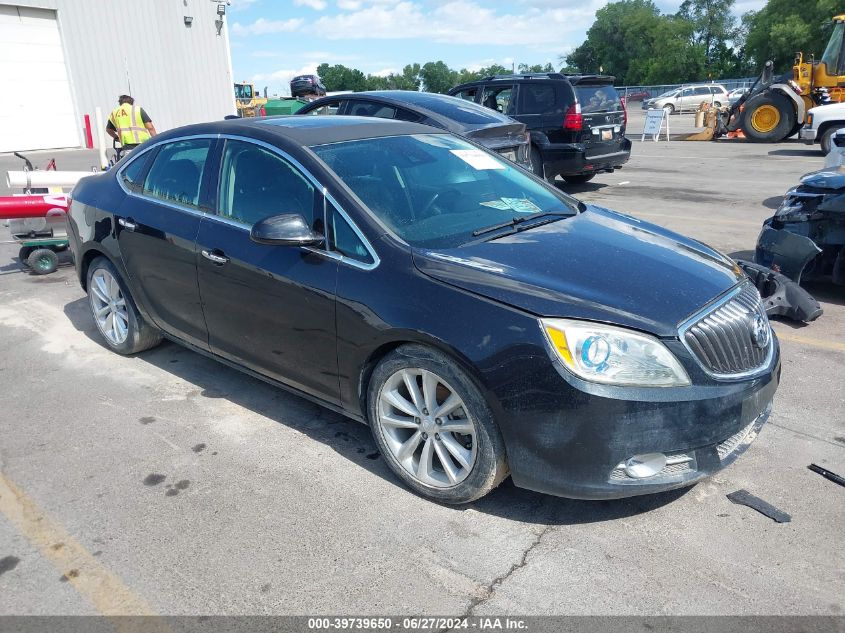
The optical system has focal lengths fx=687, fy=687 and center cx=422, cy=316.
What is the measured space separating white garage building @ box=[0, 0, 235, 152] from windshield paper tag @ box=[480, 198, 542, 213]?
1998 cm

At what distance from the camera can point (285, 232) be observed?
10.8 ft

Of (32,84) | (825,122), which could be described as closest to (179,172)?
(825,122)

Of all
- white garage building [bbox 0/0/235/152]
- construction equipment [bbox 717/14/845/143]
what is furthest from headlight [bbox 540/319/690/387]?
white garage building [bbox 0/0/235/152]

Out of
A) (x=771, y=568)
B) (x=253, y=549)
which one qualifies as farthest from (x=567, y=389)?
(x=253, y=549)

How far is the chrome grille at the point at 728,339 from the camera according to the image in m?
2.78

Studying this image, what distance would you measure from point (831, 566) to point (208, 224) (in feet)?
11.2

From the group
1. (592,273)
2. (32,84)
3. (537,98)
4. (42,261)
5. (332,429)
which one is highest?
(32,84)

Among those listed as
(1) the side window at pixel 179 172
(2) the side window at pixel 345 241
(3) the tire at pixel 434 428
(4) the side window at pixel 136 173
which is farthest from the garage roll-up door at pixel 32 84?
(3) the tire at pixel 434 428

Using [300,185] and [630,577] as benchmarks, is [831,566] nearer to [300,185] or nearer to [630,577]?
[630,577]

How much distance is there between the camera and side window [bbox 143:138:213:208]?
4.14m

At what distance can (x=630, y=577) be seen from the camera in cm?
265

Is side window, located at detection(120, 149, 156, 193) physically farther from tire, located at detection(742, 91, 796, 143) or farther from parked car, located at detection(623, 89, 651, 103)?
parked car, located at detection(623, 89, 651, 103)

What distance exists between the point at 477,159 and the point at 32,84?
23.6m

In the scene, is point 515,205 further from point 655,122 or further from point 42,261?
point 655,122
